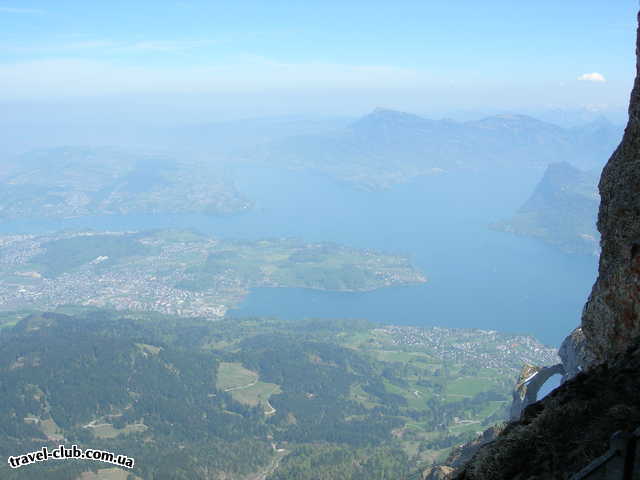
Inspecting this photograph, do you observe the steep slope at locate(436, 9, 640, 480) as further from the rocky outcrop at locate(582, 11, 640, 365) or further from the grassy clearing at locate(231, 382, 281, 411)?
the grassy clearing at locate(231, 382, 281, 411)

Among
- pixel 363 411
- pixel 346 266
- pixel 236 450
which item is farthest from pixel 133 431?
pixel 346 266

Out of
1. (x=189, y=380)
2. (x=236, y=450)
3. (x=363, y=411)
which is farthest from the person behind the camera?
(x=189, y=380)

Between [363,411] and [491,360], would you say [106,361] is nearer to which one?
[363,411]

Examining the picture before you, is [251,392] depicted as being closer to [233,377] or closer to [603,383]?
[233,377]

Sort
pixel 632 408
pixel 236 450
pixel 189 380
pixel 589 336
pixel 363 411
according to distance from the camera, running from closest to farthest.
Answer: pixel 632 408
pixel 589 336
pixel 236 450
pixel 363 411
pixel 189 380

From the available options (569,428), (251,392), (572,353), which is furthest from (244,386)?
(569,428)

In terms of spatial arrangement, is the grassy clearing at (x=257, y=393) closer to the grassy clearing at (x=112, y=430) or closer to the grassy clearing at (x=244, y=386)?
the grassy clearing at (x=244, y=386)
